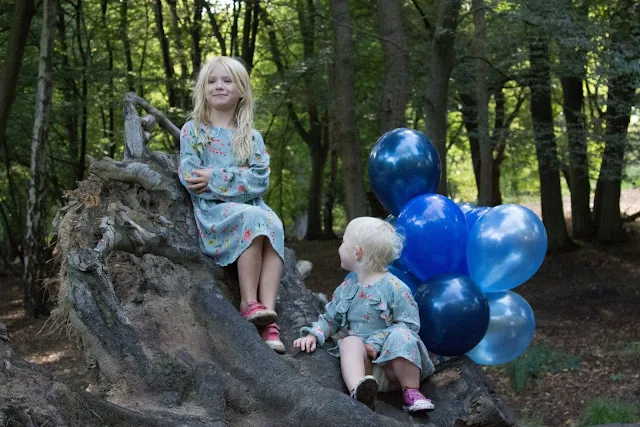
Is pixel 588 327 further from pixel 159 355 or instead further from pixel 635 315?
pixel 159 355

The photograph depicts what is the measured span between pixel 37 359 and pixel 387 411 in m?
8.40

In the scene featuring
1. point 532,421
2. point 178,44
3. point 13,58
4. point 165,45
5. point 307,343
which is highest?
point 178,44

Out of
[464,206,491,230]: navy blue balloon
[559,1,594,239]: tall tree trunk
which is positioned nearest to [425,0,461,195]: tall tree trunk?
[559,1,594,239]: tall tree trunk

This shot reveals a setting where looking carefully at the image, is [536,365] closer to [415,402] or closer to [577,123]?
[577,123]

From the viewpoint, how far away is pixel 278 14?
19.4m

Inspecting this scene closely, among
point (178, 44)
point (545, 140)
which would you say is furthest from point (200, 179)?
point (178, 44)

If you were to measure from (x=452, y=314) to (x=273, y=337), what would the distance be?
3.26 ft

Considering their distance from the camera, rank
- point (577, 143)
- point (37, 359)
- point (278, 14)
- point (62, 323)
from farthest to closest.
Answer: point (278, 14) < point (577, 143) < point (37, 359) < point (62, 323)

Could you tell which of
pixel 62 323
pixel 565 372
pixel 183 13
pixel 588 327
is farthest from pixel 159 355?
pixel 183 13

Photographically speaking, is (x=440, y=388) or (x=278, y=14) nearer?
(x=440, y=388)

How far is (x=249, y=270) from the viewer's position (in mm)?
4359

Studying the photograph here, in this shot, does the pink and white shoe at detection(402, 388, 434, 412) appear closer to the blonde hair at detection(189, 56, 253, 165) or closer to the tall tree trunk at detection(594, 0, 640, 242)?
the blonde hair at detection(189, 56, 253, 165)

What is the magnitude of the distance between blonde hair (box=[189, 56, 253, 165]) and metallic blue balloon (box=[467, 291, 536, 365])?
6.00 feet

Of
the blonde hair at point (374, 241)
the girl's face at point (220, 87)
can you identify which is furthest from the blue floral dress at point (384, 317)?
the girl's face at point (220, 87)
